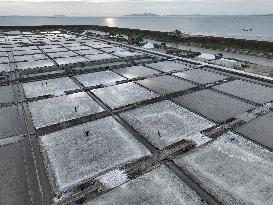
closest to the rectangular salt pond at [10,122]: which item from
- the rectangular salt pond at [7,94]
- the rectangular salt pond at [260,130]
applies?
the rectangular salt pond at [7,94]

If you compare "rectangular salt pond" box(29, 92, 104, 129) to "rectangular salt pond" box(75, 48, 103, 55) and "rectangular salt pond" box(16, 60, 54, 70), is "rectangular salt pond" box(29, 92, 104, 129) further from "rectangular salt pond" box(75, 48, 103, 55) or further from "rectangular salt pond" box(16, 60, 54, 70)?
"rectangular salt pond" box(75, 48, 103, 55)

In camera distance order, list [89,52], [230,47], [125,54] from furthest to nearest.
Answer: [230,47] < [89,52] < [125,54]

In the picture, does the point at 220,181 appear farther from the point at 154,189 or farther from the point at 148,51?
the point at 148,51

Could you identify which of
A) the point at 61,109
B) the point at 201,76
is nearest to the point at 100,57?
the point at 201,76

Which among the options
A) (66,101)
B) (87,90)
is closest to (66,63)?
(87,90)

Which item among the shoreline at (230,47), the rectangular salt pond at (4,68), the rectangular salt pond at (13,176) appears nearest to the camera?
the rectangular salt pond at (13,176)

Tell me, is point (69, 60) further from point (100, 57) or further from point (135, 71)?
point (135, 71)

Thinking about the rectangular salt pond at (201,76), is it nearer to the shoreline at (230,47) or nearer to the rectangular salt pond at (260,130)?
the shoreline at (230,47)
